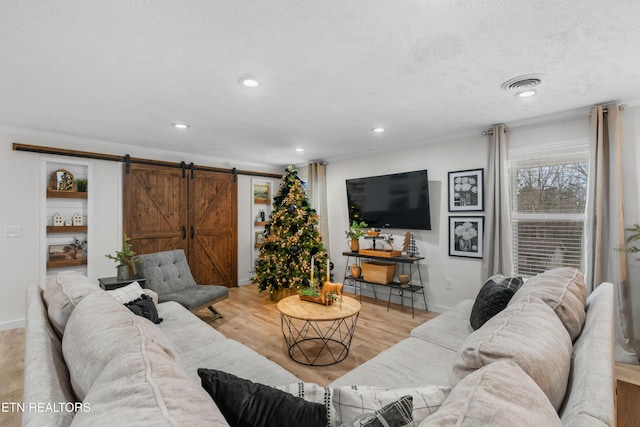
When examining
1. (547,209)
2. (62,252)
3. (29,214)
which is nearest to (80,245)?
(62,252)

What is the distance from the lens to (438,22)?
166 centimetres

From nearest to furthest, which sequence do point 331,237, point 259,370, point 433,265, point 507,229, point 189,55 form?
point 259,370, point 189,55, point 507,229, point 433,265, point 331,237

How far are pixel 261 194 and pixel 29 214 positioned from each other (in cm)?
346

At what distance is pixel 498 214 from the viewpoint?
353cm

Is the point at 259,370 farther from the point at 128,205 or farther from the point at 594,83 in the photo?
the point at 128,205

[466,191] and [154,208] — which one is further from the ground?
[466,191]

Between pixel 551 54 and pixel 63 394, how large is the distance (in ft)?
10.1

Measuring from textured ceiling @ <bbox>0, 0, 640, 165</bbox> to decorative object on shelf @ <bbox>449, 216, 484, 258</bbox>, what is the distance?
4.04 feet

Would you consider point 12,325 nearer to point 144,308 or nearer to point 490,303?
point 144,308

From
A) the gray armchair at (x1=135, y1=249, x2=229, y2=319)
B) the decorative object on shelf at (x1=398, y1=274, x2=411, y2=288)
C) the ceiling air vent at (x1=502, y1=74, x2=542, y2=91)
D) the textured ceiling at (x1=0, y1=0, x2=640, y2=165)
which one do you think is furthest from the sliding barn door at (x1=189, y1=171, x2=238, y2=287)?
the ceiling air vent at (x1=502, y1=74, x2=542, y2=91)

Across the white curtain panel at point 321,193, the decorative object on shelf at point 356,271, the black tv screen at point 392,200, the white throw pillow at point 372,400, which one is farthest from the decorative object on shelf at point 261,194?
the white throw pillow at point 372,400

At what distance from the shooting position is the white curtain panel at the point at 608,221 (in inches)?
110

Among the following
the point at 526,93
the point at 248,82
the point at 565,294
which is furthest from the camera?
the point at 526,93

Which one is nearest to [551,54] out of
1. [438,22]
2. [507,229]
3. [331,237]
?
[438,22]
